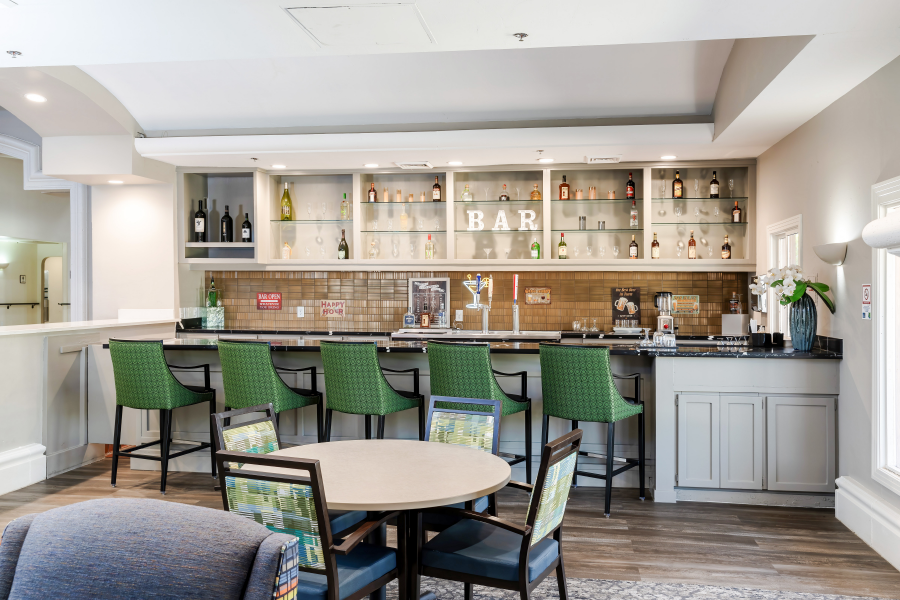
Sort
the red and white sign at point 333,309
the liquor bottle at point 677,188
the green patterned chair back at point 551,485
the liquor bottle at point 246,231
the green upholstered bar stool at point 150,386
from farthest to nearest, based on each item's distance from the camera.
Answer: the red and white sign at point 333,309 < the liquor bottle at point 246,231 < the liquor bottle at point 677,188 < the green upholstered bar stool at point 150,386 < the green patterned chair back at point 551,485

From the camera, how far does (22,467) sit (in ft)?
14.7

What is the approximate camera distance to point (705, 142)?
207 inches

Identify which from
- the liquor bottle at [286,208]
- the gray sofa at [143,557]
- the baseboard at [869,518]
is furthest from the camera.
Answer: the liquor bottle at [286,208]

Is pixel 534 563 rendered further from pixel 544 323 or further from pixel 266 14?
pixel 544 323

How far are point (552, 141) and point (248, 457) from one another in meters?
4.13

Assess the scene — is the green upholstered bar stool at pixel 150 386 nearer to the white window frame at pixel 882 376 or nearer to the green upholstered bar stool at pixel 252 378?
the green upholstered bar stool at pixel 252 378

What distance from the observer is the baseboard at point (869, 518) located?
127 inches

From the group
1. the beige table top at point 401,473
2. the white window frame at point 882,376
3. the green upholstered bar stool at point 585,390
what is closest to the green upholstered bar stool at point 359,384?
the green upholstered bar stool at point 585,390

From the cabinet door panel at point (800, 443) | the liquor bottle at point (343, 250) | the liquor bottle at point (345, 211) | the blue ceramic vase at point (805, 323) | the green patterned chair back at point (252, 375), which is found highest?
the liquor bottle at point (345, 211)

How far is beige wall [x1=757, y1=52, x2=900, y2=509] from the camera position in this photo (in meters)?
3.41

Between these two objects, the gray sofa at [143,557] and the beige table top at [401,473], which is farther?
the beige table top at [401,473]

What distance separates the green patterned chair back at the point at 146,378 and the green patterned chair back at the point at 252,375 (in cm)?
38

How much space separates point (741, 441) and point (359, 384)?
230cm

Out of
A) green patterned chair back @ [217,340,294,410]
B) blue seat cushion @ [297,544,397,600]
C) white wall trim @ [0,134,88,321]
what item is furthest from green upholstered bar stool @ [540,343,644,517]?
white wall trim @ [0,134,88,321]
